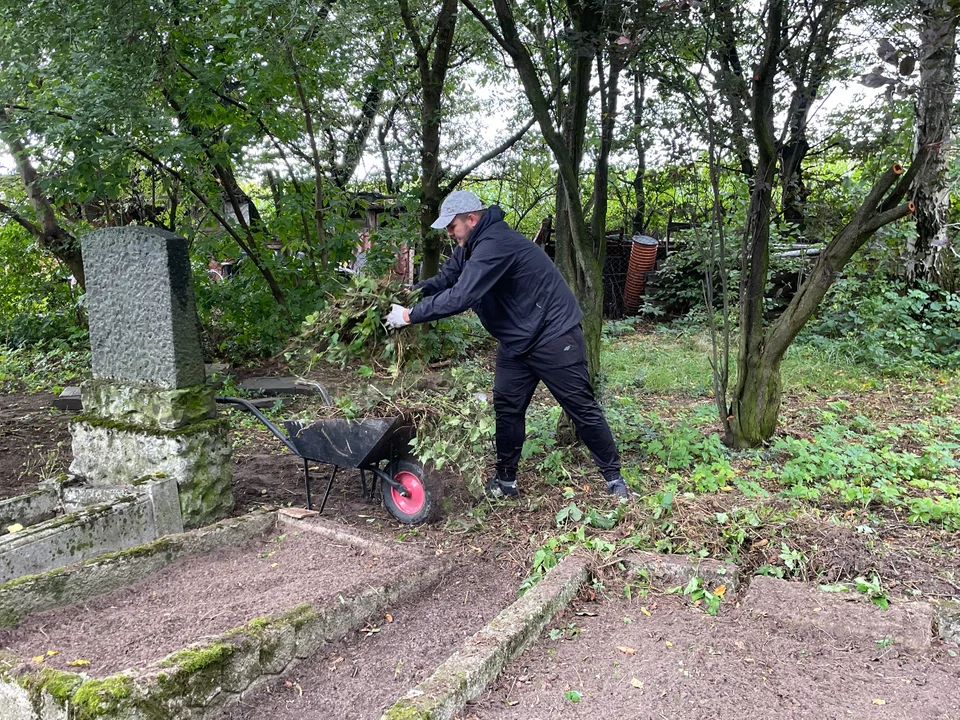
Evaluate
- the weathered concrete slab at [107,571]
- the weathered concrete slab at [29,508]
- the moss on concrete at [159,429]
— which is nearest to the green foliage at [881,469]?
the weathered concrete slab at [107,571]

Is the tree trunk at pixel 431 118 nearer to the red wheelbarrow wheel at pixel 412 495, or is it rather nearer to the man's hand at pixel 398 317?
the man's hand at pixel 398 317

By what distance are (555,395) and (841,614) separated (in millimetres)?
1879

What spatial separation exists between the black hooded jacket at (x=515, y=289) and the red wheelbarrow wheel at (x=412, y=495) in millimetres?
919

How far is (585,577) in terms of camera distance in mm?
3156

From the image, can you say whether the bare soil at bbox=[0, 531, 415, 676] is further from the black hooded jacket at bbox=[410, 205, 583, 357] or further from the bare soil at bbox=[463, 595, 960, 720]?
the black hooded jacket at bbox=[410, 205, 583, 357]

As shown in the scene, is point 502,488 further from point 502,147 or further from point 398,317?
point 502,147

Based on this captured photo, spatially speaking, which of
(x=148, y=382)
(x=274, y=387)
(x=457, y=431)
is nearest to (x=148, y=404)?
(x=148, y=382)

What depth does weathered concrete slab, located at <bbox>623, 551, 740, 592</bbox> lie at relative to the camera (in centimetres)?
304

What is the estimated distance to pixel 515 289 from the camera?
13.2 feet

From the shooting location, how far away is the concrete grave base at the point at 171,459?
4070 mm

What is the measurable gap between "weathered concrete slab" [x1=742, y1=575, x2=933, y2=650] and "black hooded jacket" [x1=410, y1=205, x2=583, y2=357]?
1.77 metres

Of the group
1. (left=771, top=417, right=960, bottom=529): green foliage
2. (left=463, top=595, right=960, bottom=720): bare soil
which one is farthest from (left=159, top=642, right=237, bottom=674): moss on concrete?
(left=771, top=417, right=960, bottom=529): green foliage

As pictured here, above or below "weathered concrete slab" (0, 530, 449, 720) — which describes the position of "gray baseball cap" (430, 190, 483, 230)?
above

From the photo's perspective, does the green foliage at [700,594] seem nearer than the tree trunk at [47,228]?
Yes
